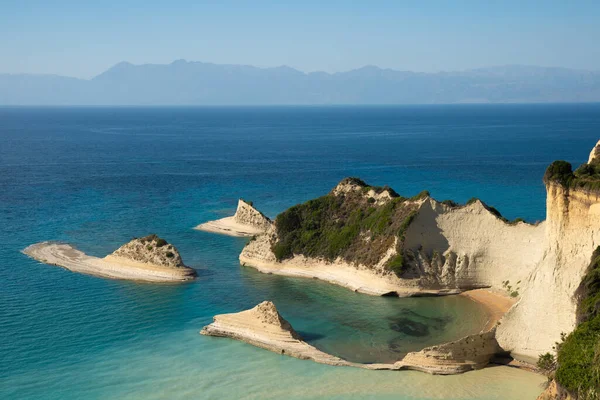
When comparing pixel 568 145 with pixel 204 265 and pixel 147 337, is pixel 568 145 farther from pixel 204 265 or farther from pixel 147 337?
pixel 147 337

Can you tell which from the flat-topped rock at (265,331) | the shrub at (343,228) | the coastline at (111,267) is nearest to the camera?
the flat-topped rock at (265,331)

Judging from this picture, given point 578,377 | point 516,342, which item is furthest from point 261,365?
point 578,377

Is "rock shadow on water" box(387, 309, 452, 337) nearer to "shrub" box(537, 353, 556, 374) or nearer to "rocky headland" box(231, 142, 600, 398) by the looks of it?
"rocky headland" box(231, 142, 600, 398)

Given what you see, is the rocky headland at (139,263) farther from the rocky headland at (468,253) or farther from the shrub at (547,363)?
the shrub at (547,363)

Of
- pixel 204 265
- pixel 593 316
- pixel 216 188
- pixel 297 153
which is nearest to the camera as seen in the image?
pixel 593 316

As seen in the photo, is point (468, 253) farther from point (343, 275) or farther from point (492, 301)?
point (343, 275)

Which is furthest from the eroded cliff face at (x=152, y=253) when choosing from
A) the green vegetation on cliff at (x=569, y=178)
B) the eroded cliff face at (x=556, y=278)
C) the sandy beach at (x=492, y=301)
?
the green vegetation on cliff at (x=569, y=178)

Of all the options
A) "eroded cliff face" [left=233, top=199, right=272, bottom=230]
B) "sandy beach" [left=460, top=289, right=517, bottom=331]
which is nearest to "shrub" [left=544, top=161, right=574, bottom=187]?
"sandy beach" [left=460, top=289, right=517, bottom=331]
